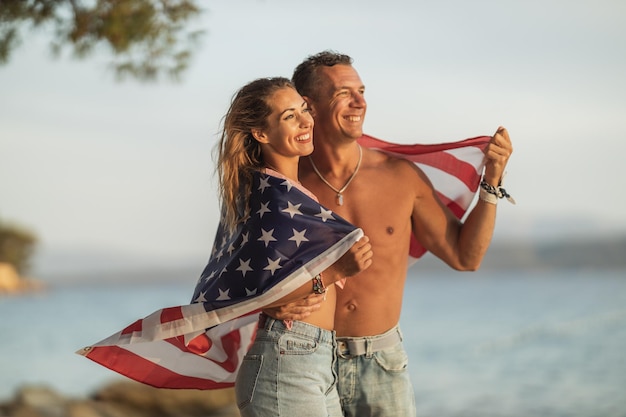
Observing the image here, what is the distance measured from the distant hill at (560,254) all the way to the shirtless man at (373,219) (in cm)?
2765

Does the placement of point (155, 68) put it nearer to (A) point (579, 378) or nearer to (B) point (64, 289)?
(A) point (579, 378)

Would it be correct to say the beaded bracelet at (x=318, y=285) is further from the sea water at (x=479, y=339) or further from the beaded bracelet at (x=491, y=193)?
the sea water at (x=479, y=339)

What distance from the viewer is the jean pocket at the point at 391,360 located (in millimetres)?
3281

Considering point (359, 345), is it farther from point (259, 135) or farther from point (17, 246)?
point (17, 246)

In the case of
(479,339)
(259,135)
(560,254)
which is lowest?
(259,135)

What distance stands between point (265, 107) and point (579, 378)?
13.7 meters

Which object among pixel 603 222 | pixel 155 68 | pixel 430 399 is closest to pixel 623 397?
pixel 430 399

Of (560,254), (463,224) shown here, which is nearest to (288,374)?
(463,224)

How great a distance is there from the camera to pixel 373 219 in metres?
3.43

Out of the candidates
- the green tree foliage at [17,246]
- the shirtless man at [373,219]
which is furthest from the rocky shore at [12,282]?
the shirtless man at [373,219]

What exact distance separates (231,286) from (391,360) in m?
0.66

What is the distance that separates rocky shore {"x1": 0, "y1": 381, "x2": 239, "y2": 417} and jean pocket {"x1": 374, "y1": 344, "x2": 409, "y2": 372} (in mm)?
5460

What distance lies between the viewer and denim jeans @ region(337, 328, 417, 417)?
3248mm

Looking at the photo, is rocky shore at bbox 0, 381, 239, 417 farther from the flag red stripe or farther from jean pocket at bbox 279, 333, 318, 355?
jean pocket at bbox 279, 333, 318, 355
